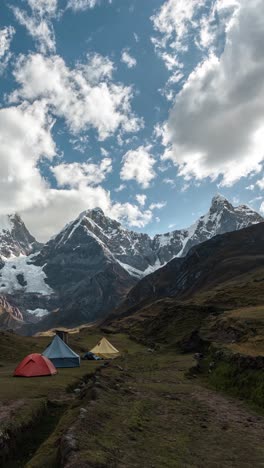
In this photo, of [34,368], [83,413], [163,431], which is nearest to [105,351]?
[34,368]

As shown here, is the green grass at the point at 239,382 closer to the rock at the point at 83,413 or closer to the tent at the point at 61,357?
the rock at the point at 83,413

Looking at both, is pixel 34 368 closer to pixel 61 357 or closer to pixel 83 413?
pixel 61 357

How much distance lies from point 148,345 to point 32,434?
182 ft

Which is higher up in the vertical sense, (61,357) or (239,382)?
(61,357)

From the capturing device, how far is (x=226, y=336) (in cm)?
4559

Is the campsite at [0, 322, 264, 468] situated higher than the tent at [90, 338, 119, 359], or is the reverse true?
the tent at [90, 338, 119, 359]

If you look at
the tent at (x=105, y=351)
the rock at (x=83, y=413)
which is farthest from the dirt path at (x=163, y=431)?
the tent at (x=105, y=351)

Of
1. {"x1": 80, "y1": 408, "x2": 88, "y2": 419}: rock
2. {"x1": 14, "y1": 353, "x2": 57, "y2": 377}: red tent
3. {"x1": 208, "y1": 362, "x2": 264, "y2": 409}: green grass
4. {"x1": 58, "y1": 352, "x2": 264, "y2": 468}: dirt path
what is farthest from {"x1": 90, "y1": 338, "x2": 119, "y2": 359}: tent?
{"x1": 80, "y1": 408, "x2": 88, "y2": 419}: rock

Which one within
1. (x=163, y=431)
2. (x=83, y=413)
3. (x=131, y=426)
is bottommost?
(x=163, y=431)

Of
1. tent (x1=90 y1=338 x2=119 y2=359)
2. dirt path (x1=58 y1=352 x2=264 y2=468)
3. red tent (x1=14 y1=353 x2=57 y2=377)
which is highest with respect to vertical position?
tent (x1=90 y1=338 x2=119 y2=359)

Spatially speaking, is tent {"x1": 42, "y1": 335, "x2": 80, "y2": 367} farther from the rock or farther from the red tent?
the rock

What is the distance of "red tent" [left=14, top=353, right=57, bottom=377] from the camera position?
32.5 metres

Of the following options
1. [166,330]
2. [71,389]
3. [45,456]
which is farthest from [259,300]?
[45,456]

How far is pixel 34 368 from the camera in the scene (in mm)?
33156
